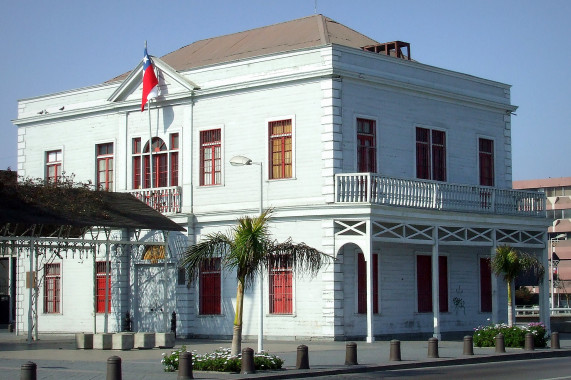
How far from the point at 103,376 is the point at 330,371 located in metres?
4.76

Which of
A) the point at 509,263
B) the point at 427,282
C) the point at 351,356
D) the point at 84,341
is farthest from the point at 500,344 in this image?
the point at 84,341

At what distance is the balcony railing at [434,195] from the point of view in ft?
108

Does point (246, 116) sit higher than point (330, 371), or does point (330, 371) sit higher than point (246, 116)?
point (246, 116)

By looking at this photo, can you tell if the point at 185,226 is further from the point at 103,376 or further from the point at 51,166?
the point at 103,376

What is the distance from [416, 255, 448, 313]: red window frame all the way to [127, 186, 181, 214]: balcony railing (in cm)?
881

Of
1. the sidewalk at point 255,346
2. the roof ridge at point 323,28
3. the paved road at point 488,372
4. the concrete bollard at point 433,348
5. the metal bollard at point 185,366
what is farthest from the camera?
the roof ridge at point 323,28

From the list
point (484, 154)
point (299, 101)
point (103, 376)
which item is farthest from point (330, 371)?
point (484, 154)

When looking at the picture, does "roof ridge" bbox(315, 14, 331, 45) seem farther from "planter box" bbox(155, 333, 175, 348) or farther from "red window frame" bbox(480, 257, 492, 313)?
"planter box" bbox(155, 333, 175, 348)

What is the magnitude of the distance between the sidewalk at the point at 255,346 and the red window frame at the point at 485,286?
4.22 metres

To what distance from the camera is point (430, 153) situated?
3706cm

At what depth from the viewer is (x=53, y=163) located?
137 feet

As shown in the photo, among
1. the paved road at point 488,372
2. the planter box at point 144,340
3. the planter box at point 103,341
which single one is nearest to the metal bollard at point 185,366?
the paved road at point 488,372

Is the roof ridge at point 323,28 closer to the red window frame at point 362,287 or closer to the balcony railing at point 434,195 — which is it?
the balcony railing at point 434,195

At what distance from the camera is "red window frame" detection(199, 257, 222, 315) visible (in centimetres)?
3628
